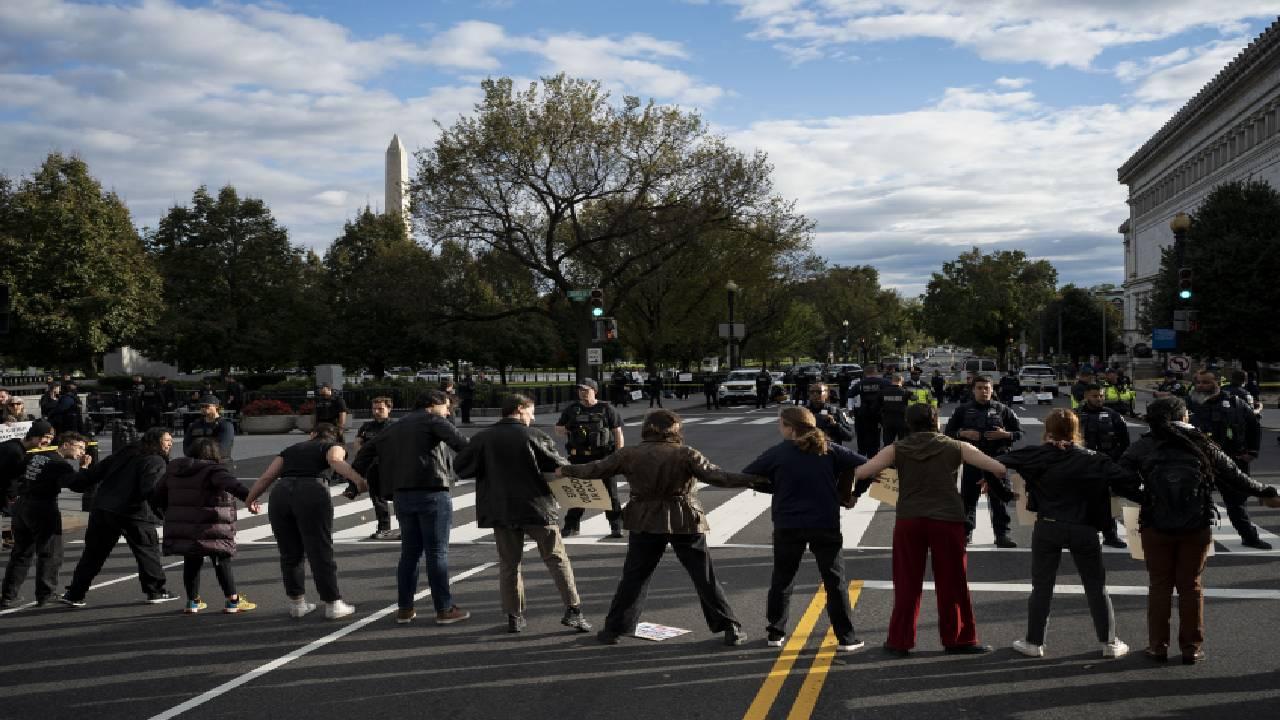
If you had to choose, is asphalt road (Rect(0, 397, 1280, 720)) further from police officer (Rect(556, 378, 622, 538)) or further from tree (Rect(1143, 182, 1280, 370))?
tree (Rect(1143, 182, 1280, 370))

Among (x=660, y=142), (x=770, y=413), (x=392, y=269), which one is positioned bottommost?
(x=770, y=413)

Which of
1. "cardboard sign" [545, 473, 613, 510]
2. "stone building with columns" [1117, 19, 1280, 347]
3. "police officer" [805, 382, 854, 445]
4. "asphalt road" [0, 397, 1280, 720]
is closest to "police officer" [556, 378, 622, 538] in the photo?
"asphalt road" [0, 397, 1280, 720]

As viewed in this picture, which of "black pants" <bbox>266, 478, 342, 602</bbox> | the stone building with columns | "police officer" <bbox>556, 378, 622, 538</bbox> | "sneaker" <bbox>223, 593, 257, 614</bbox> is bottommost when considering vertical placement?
"sneaker" <bbox>223, 593, 257, 614</bbox>

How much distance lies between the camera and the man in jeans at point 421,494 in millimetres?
8195

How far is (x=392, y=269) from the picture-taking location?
45219 mm

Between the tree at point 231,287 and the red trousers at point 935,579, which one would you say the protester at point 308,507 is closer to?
the red trousers at point 935,579

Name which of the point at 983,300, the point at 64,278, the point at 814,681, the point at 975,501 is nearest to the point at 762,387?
the point at 64,278

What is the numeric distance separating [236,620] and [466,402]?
81.9 ft

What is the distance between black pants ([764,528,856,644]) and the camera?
725 centimetres

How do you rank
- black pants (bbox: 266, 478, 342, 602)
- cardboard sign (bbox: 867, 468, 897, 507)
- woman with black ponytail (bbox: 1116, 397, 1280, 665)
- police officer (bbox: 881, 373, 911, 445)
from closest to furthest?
woman with black ponytail (bbox: 1116, 397, 1280, 665), black pants (bbox: 266, 478, 342, 602), cardboard sign (bbox: 867, 468, 897, 507), police officer (bbox: 881, 373, 911, 445)

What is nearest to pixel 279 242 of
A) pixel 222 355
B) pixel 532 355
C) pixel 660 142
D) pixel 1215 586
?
pixel 222 355

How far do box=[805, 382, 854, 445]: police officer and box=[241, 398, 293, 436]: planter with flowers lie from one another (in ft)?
74.4

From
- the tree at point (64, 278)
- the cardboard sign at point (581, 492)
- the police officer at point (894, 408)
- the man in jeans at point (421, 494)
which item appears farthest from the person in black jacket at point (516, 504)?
the tree at point (64, 278)

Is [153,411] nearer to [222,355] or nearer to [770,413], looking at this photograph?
[770,413]
